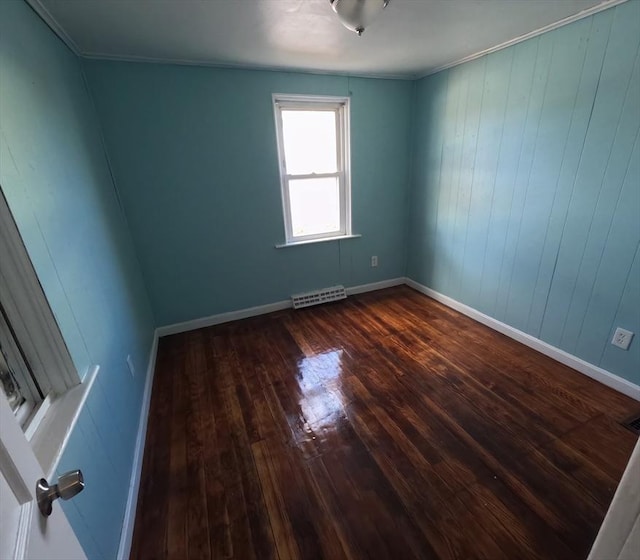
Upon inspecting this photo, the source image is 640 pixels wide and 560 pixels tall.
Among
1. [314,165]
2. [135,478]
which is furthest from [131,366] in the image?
[314,165]

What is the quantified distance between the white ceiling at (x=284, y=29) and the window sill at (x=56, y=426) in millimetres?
1728

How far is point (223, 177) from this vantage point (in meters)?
2.64

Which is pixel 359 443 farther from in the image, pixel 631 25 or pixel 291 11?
pixel 631 25

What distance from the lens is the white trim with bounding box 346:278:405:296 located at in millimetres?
3537

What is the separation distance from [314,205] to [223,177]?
947 mm

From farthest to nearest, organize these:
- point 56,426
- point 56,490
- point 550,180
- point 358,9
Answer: point 550,180 → point 358,9 → point 56,426 → point 56,490

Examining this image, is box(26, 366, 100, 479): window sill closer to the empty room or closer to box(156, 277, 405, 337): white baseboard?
the empty room

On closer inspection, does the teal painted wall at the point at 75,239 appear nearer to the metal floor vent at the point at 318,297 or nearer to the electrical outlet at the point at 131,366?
the electrical outlet at the point at 131,366

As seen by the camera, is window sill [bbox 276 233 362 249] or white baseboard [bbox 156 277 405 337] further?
window sill [bbox 276 233 362 249]

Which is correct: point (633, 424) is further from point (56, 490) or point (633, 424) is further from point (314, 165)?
point (314, 165)

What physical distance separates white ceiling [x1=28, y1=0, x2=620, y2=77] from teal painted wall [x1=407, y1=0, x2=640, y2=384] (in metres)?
0.25

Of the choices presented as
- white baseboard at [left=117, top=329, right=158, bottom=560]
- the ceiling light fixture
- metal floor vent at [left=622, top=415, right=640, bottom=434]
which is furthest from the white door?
metal floor vent at [left=622, top=415, right=640, bottom=434]

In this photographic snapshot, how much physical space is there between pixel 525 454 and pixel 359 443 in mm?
845

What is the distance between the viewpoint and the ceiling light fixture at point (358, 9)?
135cm
